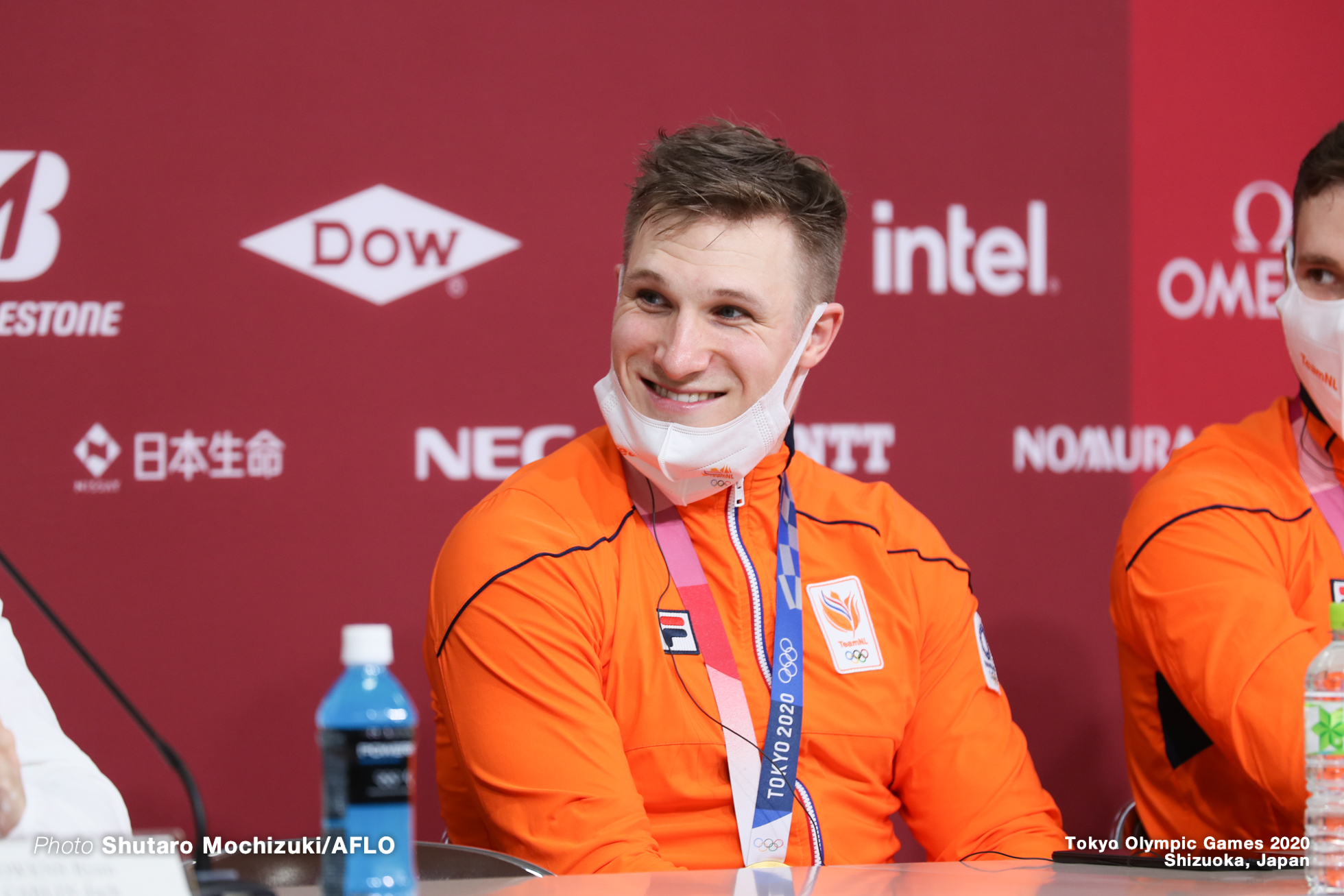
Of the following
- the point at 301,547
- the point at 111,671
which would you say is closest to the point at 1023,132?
the point at 301,547

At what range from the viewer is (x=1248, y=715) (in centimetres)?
161

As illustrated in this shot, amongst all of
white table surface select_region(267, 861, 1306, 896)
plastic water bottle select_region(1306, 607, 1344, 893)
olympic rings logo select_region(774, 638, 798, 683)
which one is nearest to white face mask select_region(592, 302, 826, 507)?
olympic rings logo select_region(774, 638, 798, 683)

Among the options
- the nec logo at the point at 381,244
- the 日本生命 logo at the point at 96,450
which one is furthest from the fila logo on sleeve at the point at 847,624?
the 日本生命 logo at the point at 96,450

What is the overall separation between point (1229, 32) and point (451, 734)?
2.44m

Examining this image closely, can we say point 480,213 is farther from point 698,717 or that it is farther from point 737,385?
point 698,717

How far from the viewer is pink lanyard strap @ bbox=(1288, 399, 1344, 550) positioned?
74.6 inches

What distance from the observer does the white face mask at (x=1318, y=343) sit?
1834 millimetres

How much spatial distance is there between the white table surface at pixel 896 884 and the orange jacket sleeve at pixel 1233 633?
0.32m

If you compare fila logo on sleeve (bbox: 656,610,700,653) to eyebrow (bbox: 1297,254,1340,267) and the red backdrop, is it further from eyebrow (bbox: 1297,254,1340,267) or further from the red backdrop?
eyebrow (bbox: 1297,254,1340,267)

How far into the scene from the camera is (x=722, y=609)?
1758mm

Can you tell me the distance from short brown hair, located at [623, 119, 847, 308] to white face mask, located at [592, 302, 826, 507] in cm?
17

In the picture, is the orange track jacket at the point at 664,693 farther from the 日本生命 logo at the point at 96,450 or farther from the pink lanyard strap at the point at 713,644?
the 日本生命 logo at the point at 96,450

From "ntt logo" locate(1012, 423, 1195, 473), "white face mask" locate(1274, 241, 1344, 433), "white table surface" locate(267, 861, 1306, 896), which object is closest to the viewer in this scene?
"white table surface" locate(267, 861, 1306, 896)

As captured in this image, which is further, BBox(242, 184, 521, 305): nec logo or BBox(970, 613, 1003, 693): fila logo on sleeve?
BBox(242, 184, 521, 305): nec logo
